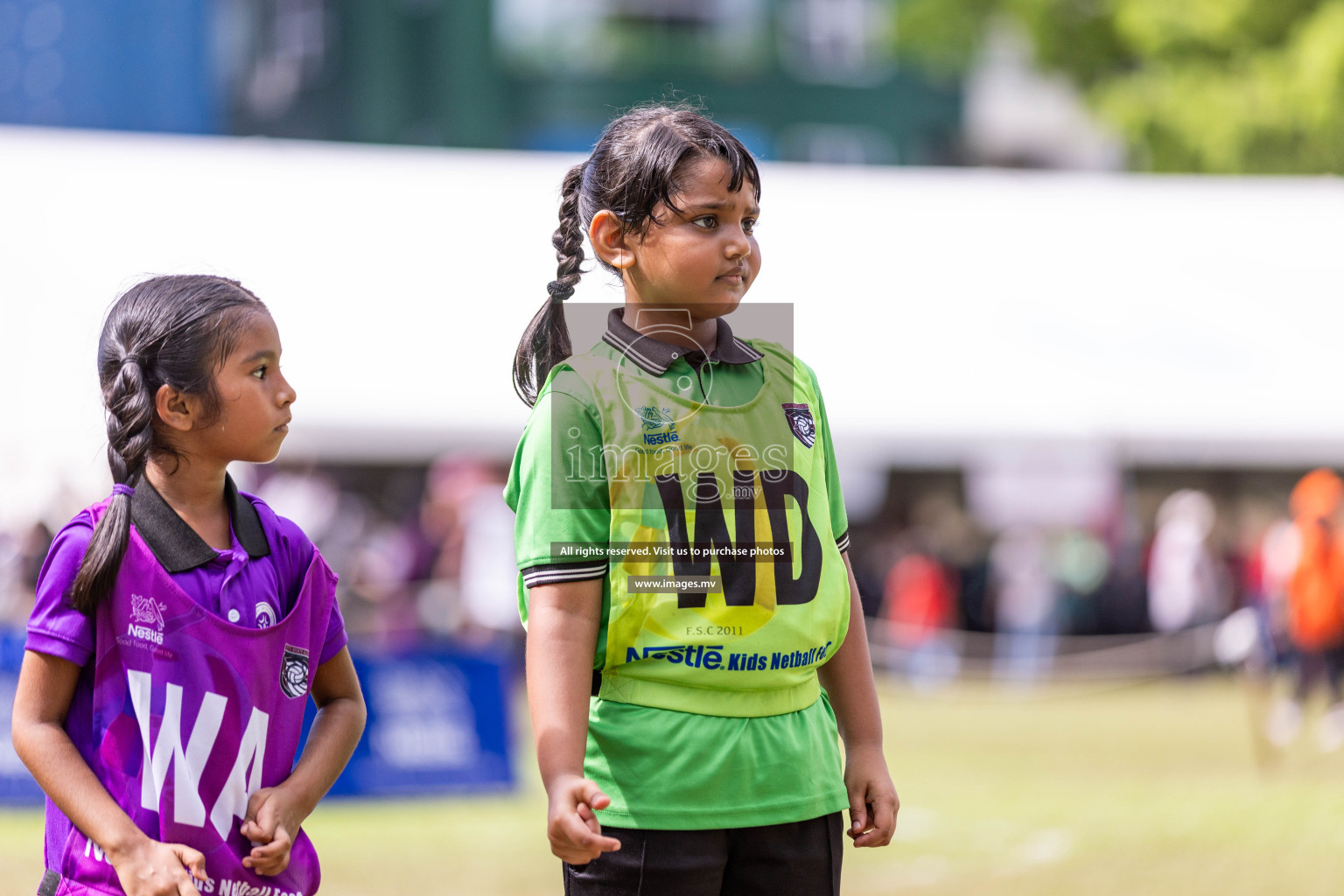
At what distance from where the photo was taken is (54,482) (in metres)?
11.5

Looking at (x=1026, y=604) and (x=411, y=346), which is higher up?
(x=411, y=346)

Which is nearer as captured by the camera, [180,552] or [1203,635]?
[180,552]

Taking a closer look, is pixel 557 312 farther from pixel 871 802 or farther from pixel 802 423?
pixel 871 802

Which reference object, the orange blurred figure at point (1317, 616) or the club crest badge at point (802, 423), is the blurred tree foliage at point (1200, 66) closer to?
the orange blurred figure at point (1317, 616)

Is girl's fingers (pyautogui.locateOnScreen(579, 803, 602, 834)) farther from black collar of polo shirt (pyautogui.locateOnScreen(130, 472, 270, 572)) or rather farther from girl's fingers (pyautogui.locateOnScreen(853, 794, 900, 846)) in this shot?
black collar of polo shirt (pyautogui.locateOnScreen(130, 472, 270, 572))

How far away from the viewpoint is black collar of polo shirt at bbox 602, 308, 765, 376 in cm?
216

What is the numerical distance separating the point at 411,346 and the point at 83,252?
108 inches

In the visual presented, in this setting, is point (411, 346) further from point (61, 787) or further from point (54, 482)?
point (61, 787)

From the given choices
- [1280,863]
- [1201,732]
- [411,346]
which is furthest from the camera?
[411,346]

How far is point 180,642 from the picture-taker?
203 cm

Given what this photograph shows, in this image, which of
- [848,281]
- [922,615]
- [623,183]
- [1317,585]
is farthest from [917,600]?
[623,183]

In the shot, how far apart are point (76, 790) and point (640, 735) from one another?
729mm

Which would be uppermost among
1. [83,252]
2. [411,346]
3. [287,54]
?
[287,54]

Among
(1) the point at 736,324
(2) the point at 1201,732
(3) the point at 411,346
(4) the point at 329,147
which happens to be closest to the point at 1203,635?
(2) the point at 1201,732
